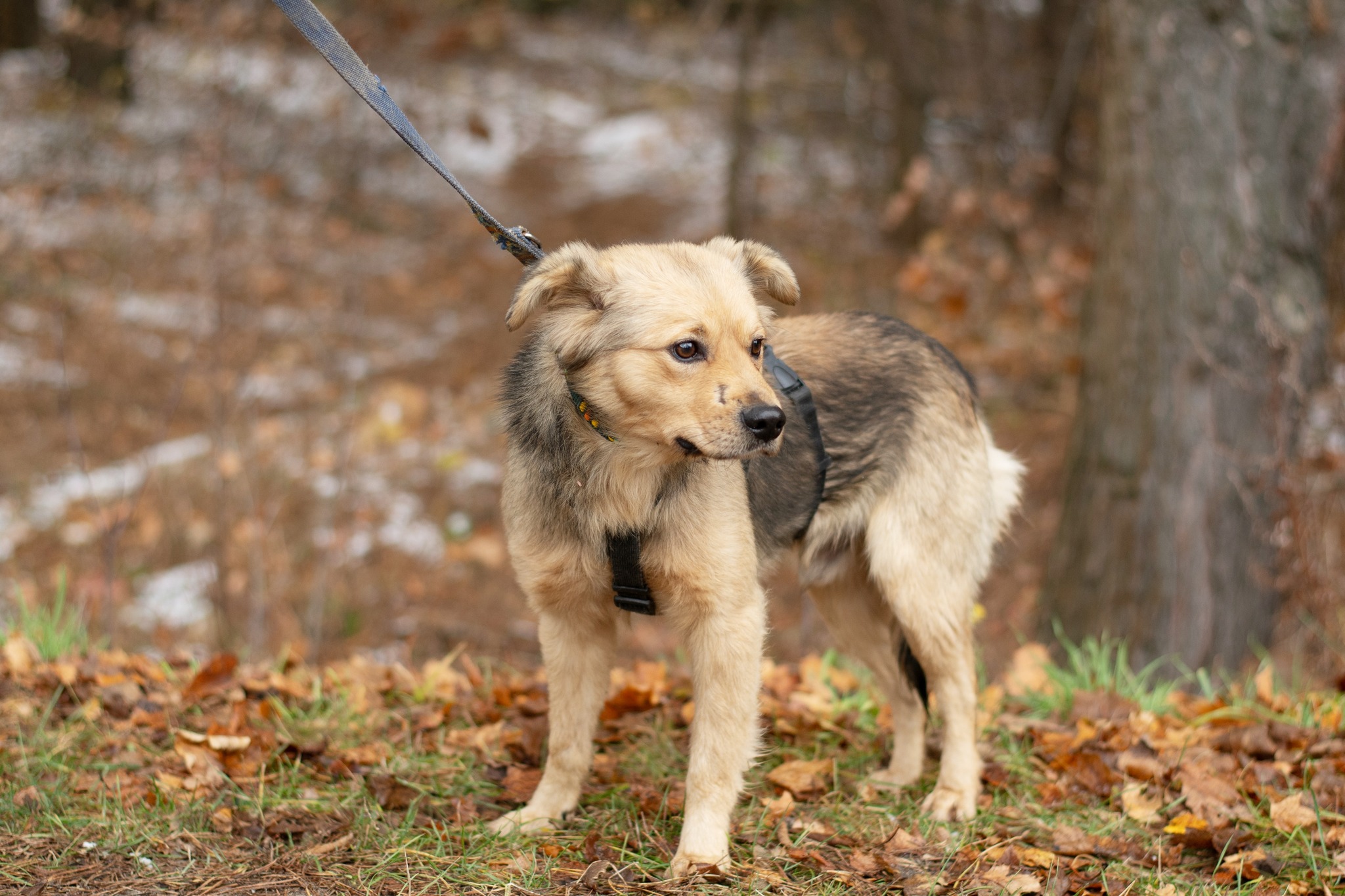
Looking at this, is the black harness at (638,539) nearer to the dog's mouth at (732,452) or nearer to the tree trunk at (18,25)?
the dog's mouth at (732,452)

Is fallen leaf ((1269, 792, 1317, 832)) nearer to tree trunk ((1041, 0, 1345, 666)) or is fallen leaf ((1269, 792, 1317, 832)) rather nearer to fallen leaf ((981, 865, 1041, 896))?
fallen leaf ((981, 865, 1041, 896))

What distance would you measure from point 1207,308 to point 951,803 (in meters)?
3.13

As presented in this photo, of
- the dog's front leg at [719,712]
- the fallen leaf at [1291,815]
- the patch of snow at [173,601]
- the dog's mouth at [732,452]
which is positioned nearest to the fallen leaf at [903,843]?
the dog's front leg at [719,712]

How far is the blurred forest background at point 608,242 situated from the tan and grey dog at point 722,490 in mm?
1287

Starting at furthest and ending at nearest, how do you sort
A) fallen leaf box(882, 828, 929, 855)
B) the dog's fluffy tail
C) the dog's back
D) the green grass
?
the green grass → the dog's fluffy tail → the dog's back → fallen leaf box(882, 828, 929, 855)

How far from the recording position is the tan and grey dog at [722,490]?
9.93 feet

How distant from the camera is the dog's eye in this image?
2.99 meters

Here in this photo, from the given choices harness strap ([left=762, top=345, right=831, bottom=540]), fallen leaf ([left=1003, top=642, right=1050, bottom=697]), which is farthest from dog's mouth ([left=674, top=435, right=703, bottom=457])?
fallen leaf ([left=1003, top=642, right=1050, bottom=697])

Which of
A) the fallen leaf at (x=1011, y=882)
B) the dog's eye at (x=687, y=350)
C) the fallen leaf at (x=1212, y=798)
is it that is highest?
the dog's eye at (x=687, y=350)

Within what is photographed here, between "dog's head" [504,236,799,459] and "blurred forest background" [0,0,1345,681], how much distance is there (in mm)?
2528

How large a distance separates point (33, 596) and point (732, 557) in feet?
20.3

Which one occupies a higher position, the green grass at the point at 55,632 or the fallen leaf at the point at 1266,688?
the fallen leaf at the point at 1266,688

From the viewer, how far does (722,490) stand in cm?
331

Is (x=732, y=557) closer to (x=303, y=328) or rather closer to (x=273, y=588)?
(x=273, y=588)
